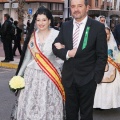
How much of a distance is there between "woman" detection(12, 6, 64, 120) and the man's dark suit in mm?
340

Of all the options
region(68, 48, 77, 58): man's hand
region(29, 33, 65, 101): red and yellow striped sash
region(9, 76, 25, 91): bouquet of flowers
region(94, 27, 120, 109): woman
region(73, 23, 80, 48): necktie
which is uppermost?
region(73, 23, 80, 48): necktie

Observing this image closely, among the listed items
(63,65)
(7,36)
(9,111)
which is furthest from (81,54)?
(7,36)

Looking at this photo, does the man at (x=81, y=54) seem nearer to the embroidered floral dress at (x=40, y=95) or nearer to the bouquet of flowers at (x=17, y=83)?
the embroidered floral dress at (x=40, y=95)

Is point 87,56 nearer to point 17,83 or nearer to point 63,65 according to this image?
point 63,65

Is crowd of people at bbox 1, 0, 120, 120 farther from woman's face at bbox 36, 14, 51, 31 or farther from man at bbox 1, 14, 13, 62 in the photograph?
man at bbox 1, 14, 13, 62

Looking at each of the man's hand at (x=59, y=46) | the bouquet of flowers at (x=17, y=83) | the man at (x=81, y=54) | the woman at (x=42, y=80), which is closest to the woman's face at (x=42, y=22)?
the woman at (x=42, y=80)

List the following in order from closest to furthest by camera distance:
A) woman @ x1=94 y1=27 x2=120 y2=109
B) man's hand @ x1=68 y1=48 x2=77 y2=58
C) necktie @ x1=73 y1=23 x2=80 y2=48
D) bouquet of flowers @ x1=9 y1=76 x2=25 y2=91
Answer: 1. man's hand @ x1=68 y1=48 x2=77 y2=58
2. necktie @ x1=73 y1=23 x2=80 y2=48
3. bouquet of flowers @ x1=9 y1=76 x2=25 y2=91
4. woman @ x1=94 y1=27 x2=120 y2=109

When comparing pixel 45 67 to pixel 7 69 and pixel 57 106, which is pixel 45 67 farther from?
pixel 7 69

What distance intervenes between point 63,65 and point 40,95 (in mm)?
446

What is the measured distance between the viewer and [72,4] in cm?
353

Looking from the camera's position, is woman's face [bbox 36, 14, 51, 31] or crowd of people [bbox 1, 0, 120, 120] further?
woman's face [bbox 36, 14, 51, 31]

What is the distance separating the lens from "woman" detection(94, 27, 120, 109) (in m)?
5.71

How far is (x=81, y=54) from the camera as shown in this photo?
3.54 meters

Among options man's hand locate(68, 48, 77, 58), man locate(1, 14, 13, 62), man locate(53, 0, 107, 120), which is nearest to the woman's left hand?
man locate(53, 0, 107, 120)
